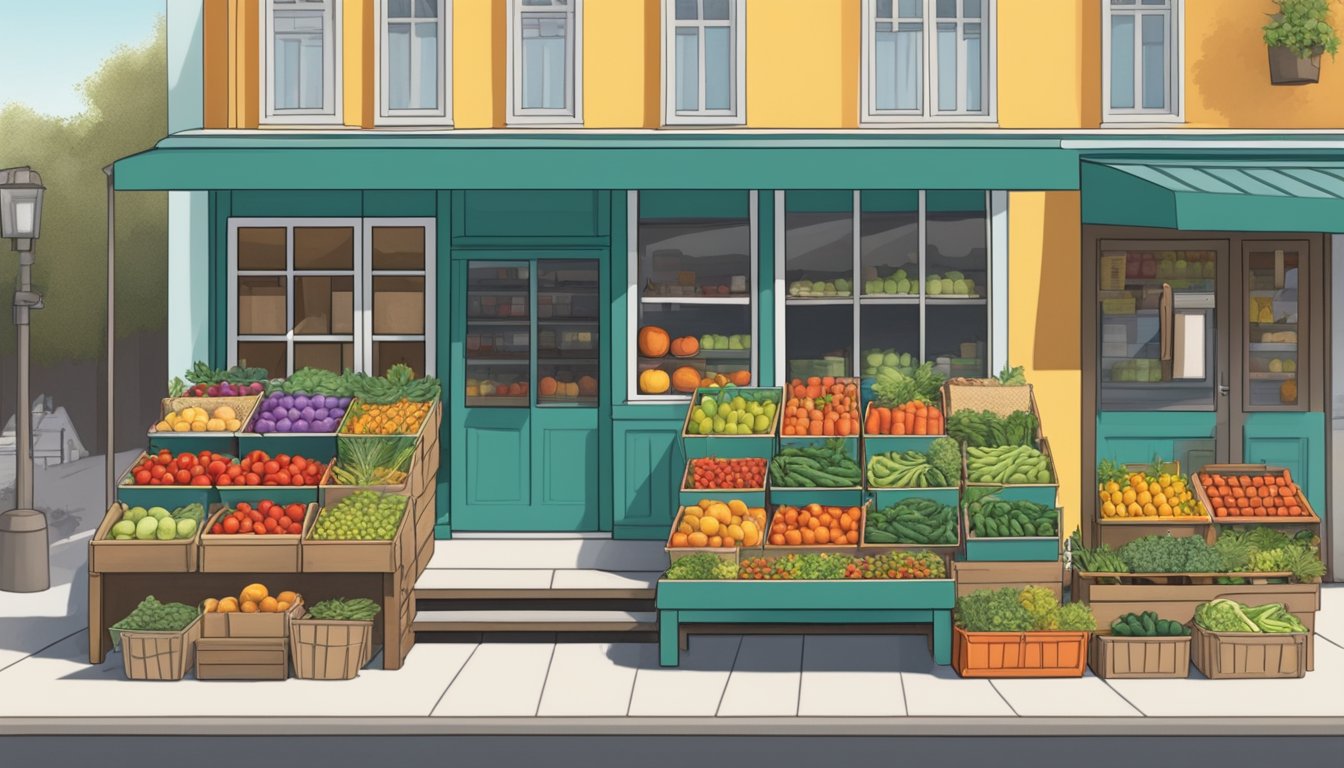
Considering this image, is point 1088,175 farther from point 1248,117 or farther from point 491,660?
point 491,660

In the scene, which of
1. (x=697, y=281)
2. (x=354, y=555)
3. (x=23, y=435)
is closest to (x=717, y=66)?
(x=697, y=281)

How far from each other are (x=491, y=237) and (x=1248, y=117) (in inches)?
281

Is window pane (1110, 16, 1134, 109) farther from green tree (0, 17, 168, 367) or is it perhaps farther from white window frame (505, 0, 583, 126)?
green tree (0, 17, 168, 367)

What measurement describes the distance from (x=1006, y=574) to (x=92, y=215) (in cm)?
3820

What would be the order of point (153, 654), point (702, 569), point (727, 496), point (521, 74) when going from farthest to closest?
point (521, 74)
point (727, 496)
point (702, 569)
point (153, 654)

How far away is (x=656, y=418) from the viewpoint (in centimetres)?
1504

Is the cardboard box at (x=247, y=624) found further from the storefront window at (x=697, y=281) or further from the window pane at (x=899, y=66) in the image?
the window pane at (x=899, y=66)

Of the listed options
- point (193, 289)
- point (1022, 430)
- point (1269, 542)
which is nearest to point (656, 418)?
point (1022, 430)

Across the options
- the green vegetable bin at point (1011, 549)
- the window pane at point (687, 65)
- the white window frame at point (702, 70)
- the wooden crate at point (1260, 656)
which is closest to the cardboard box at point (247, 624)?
the green vegetable bin at point (1011, 549)

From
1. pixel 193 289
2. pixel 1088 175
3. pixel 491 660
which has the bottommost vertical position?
pixel 491 660

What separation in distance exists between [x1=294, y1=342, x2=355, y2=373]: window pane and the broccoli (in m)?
5.47

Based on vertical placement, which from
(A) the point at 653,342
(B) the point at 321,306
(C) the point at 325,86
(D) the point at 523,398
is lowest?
(D) the point at 523,398

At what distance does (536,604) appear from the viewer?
42.8 ft

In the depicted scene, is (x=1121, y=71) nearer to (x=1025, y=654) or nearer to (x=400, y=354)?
(x=1025, y=654)
